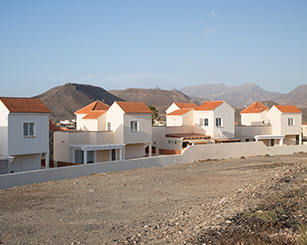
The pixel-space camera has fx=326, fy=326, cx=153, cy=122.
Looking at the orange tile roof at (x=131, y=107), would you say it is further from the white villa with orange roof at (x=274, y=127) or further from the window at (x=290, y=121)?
the window at (x=290, y=121)

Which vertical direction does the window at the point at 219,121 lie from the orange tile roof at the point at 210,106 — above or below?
below

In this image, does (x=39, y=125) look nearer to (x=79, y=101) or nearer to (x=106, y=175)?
(x=106, y=175)

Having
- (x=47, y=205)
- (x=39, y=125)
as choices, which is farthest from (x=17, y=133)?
(x=47, y=205)

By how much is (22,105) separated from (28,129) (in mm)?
1843

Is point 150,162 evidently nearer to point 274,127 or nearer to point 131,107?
point 131,107

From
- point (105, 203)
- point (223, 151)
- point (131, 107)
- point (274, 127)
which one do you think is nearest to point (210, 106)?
point (223, 151)

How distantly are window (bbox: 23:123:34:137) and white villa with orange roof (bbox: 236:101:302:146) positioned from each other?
28.0m

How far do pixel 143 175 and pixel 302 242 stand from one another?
1575 cm

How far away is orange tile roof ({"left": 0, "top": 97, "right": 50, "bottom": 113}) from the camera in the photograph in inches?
929

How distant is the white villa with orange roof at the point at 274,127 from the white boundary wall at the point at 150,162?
451 cm

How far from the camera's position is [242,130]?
43.4 meters

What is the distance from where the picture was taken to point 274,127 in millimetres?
44875

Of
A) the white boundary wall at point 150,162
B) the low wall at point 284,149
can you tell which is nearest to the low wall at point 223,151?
the white boundary wall at point 150,162

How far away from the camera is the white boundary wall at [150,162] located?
1962cm
